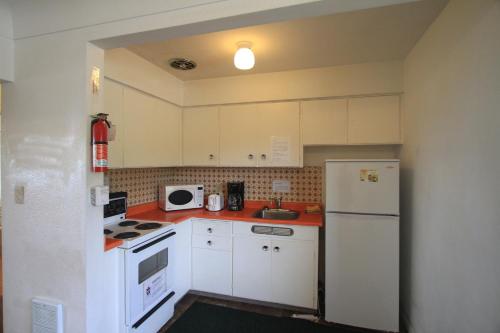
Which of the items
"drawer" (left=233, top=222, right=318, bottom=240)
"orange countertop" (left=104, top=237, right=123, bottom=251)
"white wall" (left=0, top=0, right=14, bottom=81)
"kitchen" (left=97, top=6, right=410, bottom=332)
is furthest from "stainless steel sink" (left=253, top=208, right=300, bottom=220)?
"white wall" (left=0, top=0, right=14, bottom=81)

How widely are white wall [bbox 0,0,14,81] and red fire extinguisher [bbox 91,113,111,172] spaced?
0.69m

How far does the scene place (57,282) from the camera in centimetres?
157

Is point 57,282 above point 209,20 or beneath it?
beneath

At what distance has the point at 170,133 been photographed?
2826 mm

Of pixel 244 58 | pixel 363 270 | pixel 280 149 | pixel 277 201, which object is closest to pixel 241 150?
pixel 280 149

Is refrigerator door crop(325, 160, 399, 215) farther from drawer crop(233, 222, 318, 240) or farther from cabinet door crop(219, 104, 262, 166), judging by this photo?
cabinet door crop(219, 104, 262, 166)

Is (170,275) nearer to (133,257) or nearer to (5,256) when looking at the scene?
(133,257)

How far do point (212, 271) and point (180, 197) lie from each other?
841 millimetres

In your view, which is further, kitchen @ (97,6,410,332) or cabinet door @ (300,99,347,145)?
cabinet door @ (300,99,347,145)

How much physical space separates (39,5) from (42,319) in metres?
1.90

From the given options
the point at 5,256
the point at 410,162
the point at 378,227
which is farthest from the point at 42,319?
the point at 410,162

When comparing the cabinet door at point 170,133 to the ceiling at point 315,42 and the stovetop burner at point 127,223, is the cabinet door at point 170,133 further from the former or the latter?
the stovetop burner at point 127,223

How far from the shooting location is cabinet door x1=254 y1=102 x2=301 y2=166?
267 cm

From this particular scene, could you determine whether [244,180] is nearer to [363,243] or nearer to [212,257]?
[212,257]
